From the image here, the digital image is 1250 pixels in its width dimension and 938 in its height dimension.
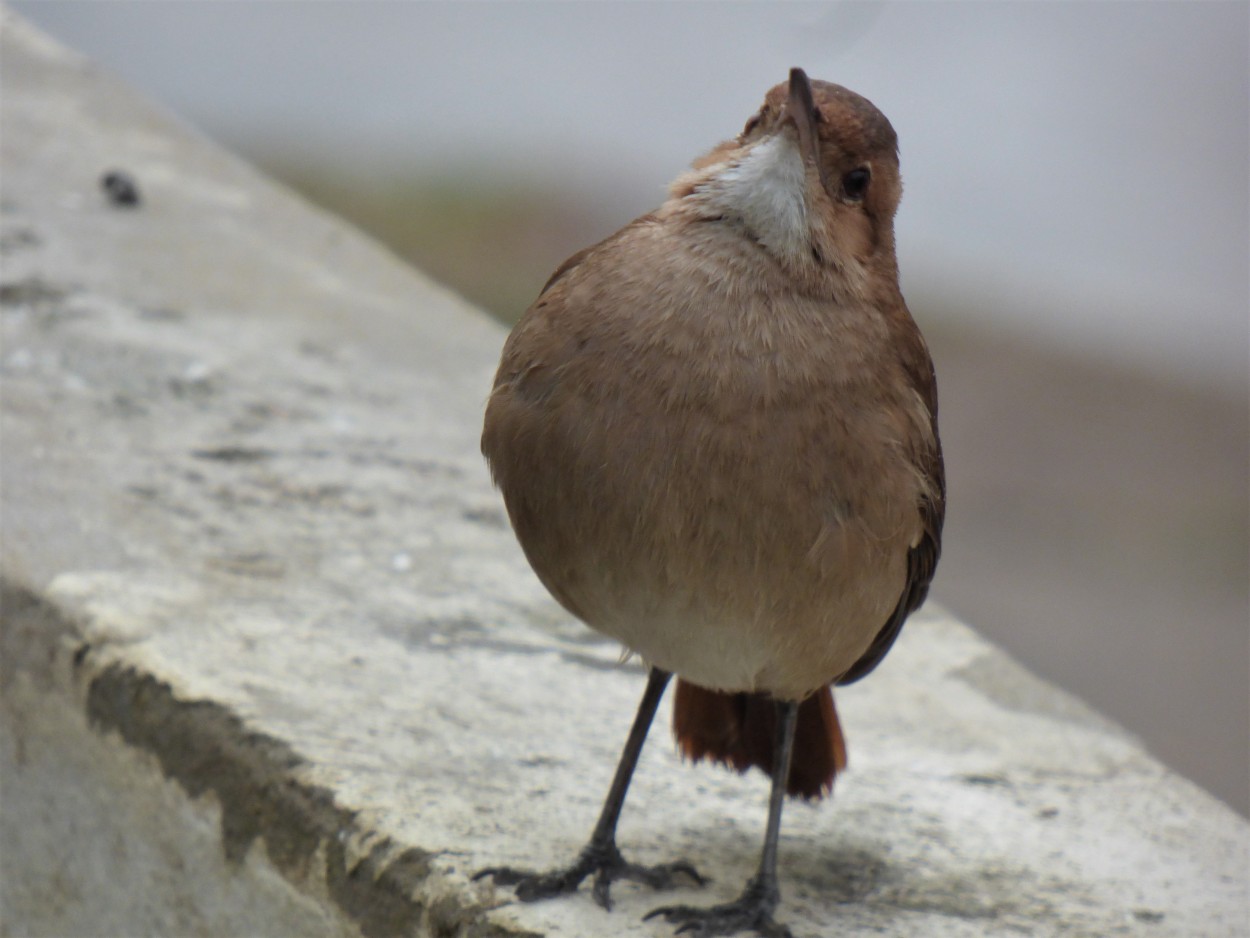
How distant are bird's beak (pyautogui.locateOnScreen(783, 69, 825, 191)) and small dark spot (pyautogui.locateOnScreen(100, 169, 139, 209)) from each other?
138 inches

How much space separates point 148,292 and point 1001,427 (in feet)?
15.7

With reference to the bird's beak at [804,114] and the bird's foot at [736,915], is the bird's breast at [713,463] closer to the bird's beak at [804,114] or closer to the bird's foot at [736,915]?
the bird's beak at [804,114]

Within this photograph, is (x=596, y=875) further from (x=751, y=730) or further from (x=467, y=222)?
(x=467, y=222)

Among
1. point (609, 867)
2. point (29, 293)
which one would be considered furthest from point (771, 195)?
point (29, 293)

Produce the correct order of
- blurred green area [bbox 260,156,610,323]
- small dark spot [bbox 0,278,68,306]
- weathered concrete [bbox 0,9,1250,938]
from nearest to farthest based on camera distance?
weathered concrete [bbox 0,9,1250,938], small dark spot [bbox 0,278,68,306], blurred green area [bbox 260,156,610,323]

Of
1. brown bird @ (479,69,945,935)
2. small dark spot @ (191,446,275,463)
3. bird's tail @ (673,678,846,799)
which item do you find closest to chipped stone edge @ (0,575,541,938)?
brown bird @ (479,69,945,935)

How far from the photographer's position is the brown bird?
2320 millimetres

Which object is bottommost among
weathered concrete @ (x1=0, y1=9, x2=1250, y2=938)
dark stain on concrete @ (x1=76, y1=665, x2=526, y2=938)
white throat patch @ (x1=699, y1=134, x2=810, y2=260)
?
dark stain on concrete @ (x1=76, y1=665, x2=526, y2=938)

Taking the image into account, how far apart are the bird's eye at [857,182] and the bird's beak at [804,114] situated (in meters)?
0.10

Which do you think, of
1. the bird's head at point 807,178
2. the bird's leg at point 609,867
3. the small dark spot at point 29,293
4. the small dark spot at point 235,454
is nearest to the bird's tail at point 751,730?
the bird's leg at point 609,867

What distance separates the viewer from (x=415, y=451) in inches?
169

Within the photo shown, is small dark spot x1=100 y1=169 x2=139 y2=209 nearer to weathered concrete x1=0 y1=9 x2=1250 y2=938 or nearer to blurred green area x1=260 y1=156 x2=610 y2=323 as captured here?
weathered concrete x1=0 y1=9 x2=1250 y2=938

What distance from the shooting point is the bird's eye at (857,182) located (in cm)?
241

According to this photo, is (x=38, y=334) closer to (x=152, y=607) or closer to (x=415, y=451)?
(x=415, y=451)
